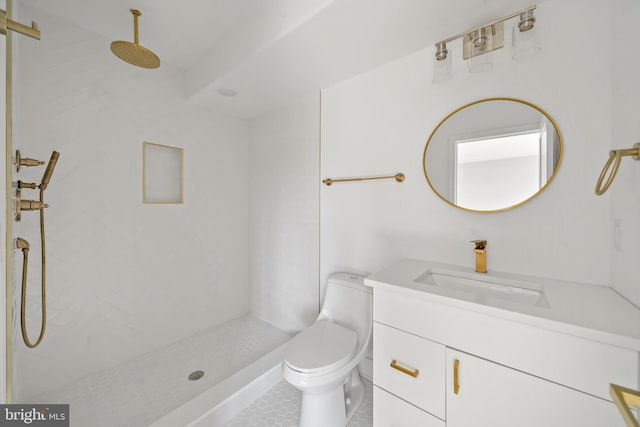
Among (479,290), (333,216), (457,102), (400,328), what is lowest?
(400,328)

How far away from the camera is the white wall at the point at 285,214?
2041 mm

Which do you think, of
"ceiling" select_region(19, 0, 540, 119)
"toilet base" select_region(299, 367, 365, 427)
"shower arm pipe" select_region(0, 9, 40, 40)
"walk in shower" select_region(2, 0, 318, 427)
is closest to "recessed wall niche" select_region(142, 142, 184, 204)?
"walk in shower" select_region(2, 0, 318, 427)

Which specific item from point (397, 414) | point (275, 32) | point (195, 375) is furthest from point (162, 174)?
point (397, 414)

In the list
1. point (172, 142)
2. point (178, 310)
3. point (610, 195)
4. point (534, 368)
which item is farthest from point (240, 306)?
point (610, 195)

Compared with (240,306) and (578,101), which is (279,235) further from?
(578,101)

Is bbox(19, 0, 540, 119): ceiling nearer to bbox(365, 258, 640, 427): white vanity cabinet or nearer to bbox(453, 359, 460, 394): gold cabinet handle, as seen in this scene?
bbox(365, 258, 640, 427): white vanity cabinet

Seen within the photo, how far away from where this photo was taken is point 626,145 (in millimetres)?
884

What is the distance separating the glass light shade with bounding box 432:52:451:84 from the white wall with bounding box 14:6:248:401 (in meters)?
1.91

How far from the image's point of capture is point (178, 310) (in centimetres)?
210

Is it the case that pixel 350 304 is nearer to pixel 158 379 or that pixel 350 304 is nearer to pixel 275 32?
pixel 158 379

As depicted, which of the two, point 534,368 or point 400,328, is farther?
point 400,328

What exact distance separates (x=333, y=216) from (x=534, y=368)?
1.36m

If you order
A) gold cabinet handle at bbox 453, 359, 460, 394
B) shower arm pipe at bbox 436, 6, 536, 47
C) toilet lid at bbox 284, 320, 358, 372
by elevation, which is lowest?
toilet lid at bbox 284, 320, 358, 372

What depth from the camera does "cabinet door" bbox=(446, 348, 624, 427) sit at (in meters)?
0.70
